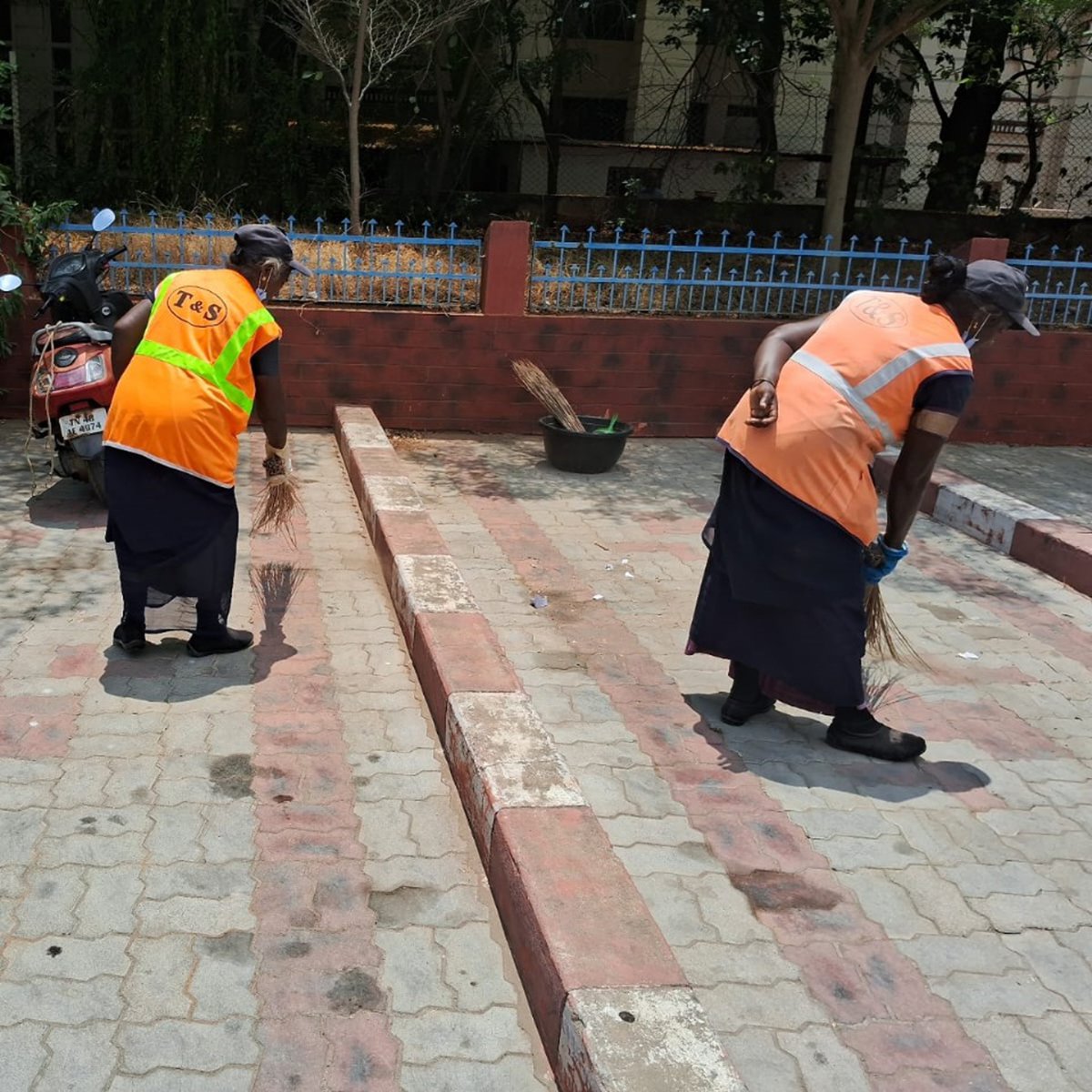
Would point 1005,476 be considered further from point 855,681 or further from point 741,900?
point 741,900

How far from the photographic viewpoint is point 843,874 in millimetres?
3008

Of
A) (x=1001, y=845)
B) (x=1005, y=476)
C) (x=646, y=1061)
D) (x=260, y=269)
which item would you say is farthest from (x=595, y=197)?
(x=646, y=1061)

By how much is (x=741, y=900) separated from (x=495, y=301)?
5.67 metres

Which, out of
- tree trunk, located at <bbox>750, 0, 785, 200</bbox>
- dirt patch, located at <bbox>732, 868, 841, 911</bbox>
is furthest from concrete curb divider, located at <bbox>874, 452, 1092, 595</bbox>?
tree trunk, located at <bbox>750, 0, 785, 200</bbox>

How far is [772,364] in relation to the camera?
11.2 ft

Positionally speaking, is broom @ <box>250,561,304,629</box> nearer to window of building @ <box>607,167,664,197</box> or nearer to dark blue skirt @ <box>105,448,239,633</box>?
dark blue skirt @ <box>105,448,239,633</box>

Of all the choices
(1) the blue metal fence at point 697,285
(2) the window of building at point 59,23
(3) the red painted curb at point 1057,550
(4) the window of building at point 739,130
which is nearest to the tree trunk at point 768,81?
(4) the window of building at point 739,130

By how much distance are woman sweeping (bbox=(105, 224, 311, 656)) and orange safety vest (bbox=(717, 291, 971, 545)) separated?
1.71 m

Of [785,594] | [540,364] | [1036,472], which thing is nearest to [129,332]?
[785,594]

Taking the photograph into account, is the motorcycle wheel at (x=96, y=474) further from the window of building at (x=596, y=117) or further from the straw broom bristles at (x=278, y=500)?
the window of building at (x=596, y=117)

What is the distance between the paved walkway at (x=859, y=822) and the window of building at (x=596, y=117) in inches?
566

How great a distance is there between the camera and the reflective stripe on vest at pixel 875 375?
322cm

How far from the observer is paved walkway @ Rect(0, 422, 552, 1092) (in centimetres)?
231

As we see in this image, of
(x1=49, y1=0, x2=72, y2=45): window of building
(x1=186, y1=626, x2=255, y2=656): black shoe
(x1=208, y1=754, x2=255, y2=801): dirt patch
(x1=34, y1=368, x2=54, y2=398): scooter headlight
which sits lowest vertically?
(x1=208, y1=754, x2=255, y2=801): dirt patch
